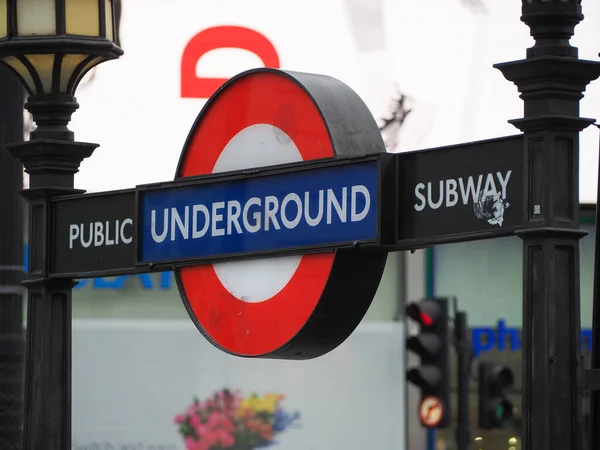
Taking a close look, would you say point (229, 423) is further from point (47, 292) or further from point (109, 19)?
point (109, 19)

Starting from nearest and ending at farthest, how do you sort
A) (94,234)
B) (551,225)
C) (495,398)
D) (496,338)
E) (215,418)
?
(551,225) → (94,234) → (495,398) → (215,418) → (496,338)

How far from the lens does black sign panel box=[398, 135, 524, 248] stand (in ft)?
11.3

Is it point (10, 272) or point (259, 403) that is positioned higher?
point (10, 272)

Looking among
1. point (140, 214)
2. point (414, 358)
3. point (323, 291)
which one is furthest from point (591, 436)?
point (414, 358)

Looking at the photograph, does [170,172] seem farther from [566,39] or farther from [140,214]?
[566,39]

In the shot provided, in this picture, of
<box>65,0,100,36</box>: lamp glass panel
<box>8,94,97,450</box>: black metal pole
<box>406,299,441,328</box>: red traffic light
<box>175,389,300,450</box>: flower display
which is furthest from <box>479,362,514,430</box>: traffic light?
<box>65,0,100,36</box>: lamp glass panel

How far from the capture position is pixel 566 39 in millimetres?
3385

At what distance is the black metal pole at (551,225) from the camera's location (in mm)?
3240

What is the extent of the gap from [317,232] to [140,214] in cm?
94

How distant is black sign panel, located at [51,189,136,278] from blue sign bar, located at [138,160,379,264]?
0.15 m

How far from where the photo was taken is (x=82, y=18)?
17.0ft

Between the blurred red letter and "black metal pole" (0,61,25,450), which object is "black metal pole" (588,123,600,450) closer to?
"black metal pole" (0,61,25,450)

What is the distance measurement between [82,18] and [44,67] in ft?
→ 0.78

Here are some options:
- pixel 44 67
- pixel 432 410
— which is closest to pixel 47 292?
pixel 44 67
